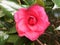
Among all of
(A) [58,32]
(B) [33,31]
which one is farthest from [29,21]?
(A) [58,32]

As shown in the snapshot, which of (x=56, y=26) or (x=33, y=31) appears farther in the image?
(x=56, y=26)

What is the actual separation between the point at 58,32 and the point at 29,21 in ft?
0.43

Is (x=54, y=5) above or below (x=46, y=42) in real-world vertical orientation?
above

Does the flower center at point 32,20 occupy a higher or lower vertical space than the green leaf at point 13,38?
higher

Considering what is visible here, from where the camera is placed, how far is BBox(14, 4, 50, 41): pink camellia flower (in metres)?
0.46

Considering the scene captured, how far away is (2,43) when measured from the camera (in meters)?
0.54

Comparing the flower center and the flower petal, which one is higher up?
the flower petal

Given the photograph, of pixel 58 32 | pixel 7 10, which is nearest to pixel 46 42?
pixel 58 32

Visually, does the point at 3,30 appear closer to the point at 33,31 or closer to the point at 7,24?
the point at 7,24

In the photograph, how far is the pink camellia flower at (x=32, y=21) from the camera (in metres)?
0.46

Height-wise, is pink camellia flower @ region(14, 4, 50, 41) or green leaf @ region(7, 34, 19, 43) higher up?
pink camellia flower @ region(14, 4, 50, 41)

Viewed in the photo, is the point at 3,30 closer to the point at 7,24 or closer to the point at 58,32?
the point at 7,24

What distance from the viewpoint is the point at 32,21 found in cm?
48

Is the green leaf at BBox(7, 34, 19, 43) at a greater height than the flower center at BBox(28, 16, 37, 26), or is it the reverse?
the flower center at BBox(28, 16, 37, 26)
